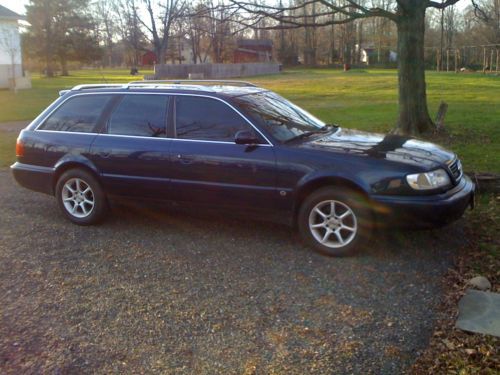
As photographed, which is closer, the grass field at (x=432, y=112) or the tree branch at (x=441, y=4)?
the grass field at (x=432, y=112)

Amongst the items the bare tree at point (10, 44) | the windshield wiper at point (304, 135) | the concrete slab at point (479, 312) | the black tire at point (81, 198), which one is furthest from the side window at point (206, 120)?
the bare tree at point (10, 44)

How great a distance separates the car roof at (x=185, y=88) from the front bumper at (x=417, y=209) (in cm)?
207

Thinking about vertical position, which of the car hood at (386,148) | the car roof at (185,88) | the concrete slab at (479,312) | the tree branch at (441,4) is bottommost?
the concrete slab at (479,312)

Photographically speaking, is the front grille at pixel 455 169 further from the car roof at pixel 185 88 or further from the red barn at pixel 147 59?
the red barn at pixel 147 59

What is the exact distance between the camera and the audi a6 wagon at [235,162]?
493 cm

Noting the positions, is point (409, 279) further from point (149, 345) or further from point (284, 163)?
point (149, 345)

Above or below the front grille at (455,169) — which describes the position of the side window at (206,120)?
above

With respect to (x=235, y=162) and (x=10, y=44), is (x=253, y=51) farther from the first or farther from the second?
(x=235, y=162)

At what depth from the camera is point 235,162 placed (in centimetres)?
539

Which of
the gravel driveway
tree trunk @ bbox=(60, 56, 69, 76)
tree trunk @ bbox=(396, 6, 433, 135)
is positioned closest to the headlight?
the gravel driveway

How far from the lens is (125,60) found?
98312 mm

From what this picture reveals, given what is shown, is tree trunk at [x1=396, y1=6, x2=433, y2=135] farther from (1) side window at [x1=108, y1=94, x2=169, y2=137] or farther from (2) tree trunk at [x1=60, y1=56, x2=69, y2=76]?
(2) tree trunk at [x1=60, y1=56, x2=69, y2=76]

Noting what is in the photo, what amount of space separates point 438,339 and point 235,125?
9.65 feet

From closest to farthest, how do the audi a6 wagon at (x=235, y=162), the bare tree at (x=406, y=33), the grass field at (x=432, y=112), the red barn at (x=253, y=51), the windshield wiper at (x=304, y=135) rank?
1. the audi a6 wagon at (x=235, y=162)
2. the windshield wiper at (x=304, y=135)
3. the grass field at (x=432, y=112)
4. the bare tree at (x=406, y=33)
5. the red barn at (x=253, y=51)
